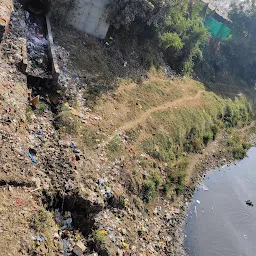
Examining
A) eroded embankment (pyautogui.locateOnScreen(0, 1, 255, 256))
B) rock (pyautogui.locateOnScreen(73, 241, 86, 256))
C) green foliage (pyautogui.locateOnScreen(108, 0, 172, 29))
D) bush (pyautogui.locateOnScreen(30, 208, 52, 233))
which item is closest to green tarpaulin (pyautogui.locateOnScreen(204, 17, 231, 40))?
green foliage (pyautogui.locateOnScreen(108, 0, 172, 29))

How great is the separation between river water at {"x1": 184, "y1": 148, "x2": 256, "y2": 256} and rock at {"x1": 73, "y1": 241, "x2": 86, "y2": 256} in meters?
4.75

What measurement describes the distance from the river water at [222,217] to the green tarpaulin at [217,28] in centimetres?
1392

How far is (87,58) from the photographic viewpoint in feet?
49.0

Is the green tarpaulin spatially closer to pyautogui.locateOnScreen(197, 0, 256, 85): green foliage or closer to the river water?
pyautogui.locateOnScreen(197, 0, 256, 85): green foliage

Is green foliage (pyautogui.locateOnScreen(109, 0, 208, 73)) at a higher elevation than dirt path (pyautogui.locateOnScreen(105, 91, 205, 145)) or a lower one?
higher

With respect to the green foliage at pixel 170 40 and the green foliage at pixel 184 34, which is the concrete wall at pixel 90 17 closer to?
the green foliage at pixel 170 40

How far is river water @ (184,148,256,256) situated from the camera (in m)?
12.2

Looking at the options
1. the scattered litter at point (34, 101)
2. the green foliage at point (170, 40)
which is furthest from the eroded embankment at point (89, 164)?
the green foliage at point (170, 40)

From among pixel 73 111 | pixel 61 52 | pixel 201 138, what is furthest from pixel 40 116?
pixel 201 138

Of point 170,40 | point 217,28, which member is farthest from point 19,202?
point 217,28

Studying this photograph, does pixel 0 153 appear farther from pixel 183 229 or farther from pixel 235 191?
pixel 235 191

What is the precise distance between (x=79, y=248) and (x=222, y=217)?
783 cm

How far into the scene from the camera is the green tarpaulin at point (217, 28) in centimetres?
2570

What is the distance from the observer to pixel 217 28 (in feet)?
86.9
